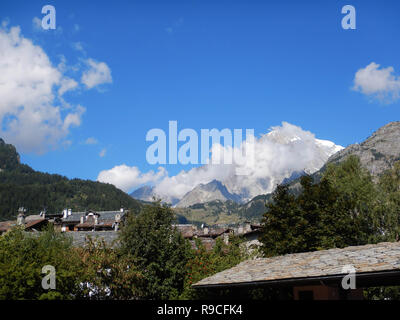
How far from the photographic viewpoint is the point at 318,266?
14.2 m

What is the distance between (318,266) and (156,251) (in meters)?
15.6

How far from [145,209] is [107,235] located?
1837 cm

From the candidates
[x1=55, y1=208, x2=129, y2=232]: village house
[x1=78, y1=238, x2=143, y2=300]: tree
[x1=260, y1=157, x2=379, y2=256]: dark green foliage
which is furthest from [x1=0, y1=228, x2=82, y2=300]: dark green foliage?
[x1=55, y1=208, x2=129, y2=232]: village house

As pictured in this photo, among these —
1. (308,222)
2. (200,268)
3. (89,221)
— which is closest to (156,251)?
(200,268)

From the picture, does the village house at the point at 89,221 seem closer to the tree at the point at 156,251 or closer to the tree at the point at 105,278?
the tree at the point at 156,251

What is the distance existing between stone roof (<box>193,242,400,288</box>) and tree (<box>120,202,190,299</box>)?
392 inches

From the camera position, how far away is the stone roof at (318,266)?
497 inches

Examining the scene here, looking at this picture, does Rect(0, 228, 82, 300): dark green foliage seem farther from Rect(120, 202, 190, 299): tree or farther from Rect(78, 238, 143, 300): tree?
Rect(120, 202, 190, 299): tree

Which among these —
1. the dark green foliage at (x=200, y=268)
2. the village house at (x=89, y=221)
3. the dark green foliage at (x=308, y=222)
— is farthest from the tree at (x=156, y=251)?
the village house at (x=89, y=221)

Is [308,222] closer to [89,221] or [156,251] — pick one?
[156,251]
